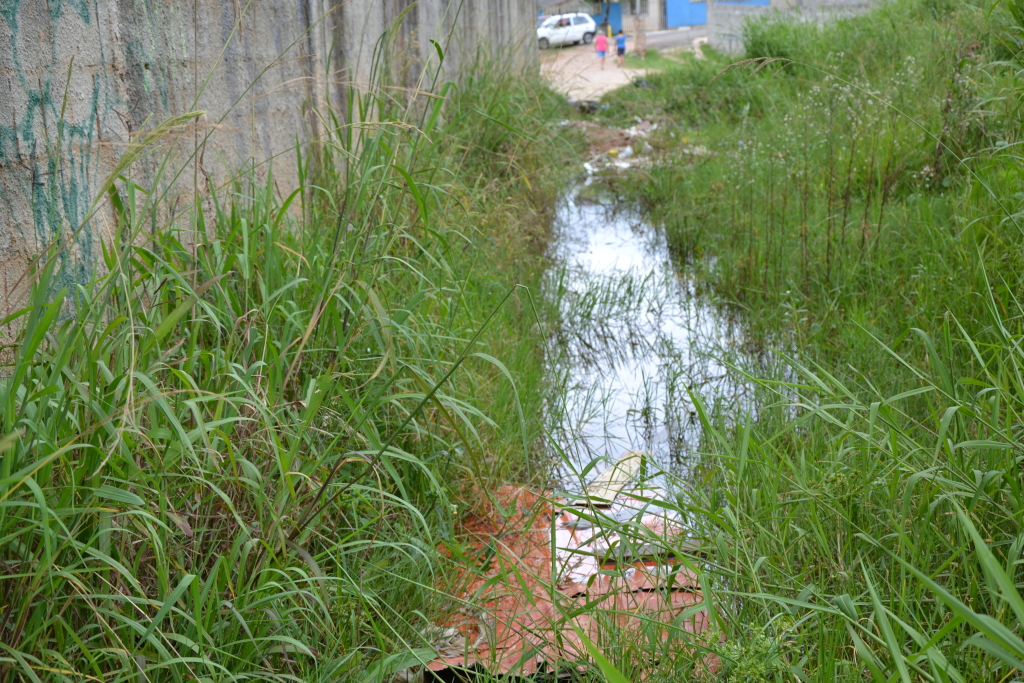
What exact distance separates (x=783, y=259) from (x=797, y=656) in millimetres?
2764

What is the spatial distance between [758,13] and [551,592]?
12643 millimetres

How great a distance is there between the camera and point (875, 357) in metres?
2.95

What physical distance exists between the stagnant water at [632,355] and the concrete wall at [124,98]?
123 centimetres

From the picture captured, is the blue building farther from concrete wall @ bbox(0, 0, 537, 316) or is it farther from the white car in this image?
concrete wall @ bbox(0, 0, 537, 316)

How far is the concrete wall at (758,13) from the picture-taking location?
1072cm

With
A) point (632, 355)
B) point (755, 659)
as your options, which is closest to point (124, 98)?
point (755, 659)

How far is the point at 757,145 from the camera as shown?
5.84 m

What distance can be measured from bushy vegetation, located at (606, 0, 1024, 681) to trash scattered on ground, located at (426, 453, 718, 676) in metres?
0.13

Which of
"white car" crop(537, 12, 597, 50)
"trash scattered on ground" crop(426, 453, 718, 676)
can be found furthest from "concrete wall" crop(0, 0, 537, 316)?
"white car" crop(537, 12, 597, 50)

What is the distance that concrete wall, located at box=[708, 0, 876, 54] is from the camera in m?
10.7

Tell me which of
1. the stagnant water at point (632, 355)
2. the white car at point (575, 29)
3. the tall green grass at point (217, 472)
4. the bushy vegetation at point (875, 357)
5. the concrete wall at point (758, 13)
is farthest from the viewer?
the white car at point (575, 29)

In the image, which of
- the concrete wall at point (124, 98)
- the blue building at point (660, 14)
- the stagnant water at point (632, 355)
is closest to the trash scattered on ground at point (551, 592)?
the stagnant water at point (632, 355)

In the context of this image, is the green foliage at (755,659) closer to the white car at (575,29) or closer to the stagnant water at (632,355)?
the stagnant water at (632,355)

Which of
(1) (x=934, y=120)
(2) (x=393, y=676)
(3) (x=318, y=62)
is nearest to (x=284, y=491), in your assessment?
(2) (x=393, y=676)
